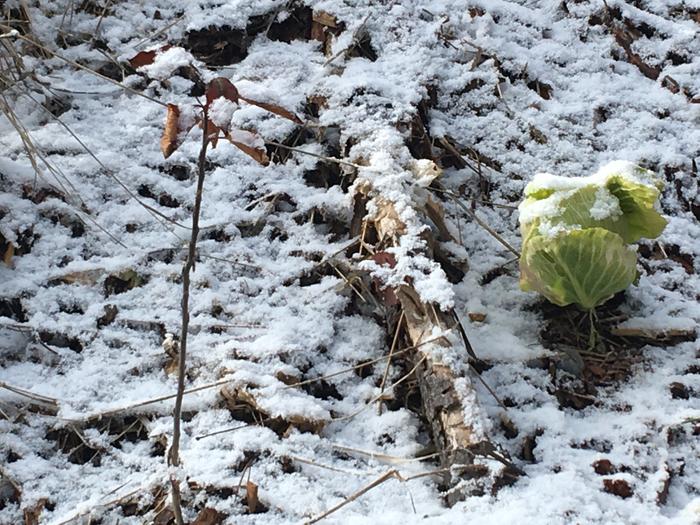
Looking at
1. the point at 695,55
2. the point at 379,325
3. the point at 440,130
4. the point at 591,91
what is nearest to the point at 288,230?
the point at 379,325

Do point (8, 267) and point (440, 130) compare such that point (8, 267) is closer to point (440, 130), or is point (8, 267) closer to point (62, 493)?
A: point (62, 493)

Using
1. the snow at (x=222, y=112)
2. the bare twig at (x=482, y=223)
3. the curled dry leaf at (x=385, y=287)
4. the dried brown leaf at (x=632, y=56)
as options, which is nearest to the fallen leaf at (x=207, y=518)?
the curled dry leaf at (x=385, y=287)

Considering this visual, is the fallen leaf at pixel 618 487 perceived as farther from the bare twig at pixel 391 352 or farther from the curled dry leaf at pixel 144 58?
the curled dry leaf at pixel 144 58

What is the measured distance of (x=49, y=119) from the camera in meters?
2.52

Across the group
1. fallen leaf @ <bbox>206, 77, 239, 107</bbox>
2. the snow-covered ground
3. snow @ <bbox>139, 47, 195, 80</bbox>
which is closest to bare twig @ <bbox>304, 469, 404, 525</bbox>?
the snow-covered ground

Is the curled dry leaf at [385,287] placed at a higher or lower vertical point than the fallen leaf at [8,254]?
higher

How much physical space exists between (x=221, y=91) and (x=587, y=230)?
3.12ft

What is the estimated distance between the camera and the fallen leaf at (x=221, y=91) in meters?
1.39

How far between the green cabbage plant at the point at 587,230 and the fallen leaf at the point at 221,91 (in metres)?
0.85

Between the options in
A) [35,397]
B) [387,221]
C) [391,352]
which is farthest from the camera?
[387,221]

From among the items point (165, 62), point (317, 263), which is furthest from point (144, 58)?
point (317, 263)

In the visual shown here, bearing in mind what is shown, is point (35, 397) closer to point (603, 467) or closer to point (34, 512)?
point (34, 512)

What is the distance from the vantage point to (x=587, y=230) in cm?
176

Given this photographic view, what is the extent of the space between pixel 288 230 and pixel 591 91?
1.30 meters
